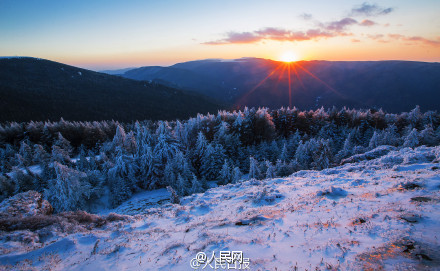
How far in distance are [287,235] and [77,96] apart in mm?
140811

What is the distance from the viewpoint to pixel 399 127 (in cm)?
4906

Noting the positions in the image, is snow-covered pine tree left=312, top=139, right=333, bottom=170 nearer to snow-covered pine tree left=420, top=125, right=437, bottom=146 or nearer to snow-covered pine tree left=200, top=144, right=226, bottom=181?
snow-covered pine tree left=420, top=125, right=437, bottom=146

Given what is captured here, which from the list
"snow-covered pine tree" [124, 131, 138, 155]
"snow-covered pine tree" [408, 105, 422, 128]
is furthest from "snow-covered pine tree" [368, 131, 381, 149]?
"snow-covered pine tree" [124, 131, 138, 155]

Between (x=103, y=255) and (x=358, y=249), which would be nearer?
(x=358, y=249)

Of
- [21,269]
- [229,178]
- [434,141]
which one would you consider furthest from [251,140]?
[21,269]

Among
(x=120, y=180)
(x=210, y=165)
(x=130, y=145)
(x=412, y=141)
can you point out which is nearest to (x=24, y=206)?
(x=120, y=180)

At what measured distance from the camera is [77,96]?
388ft

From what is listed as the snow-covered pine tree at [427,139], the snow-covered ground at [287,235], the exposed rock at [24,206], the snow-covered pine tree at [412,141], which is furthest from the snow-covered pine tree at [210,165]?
the snow-covered pine tree at [427,139]

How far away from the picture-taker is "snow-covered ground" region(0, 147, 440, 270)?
4.88m

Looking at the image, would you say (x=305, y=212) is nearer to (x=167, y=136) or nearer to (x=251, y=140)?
(x=167, y=136)

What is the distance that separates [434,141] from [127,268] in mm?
34944

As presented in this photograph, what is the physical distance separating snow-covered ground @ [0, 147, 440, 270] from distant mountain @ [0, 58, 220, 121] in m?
106

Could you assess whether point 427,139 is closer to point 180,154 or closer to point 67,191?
point 180,154

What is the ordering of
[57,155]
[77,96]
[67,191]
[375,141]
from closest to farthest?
[67,191] < [57,155] < [375,141] < [77,96]
